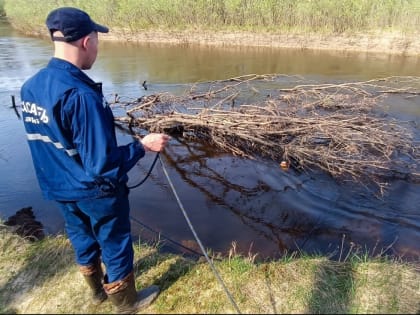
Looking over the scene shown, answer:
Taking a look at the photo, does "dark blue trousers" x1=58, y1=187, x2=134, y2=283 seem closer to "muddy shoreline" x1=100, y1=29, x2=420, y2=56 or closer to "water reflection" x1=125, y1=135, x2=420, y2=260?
"water reflection" x1=125, y1=135, x2=420, y2=260

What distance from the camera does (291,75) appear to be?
41.3ft

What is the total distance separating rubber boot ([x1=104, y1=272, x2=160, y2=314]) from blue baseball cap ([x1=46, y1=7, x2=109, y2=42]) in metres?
1.69

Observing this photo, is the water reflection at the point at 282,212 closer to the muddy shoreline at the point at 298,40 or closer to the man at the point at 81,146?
the man at the point at 81,146

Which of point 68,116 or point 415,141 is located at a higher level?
point 68,116

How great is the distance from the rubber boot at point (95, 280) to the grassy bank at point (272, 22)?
17.4 m

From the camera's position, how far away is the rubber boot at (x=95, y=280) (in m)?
2.61

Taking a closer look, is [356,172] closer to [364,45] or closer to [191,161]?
[191,161]

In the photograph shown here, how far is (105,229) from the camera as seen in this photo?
88.7 inches

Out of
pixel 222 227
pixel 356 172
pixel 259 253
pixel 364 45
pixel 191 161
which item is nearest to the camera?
pixel 259 253

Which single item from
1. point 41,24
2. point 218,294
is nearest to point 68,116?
point 218,294

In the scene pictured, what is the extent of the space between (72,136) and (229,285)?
1.86m

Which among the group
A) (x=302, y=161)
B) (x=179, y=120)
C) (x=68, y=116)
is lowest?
(x=302, y=161)

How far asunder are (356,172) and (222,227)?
9.53ft

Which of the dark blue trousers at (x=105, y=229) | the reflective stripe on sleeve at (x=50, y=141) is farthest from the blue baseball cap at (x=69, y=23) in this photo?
the dark blue trousers at (x=105, y=229)
